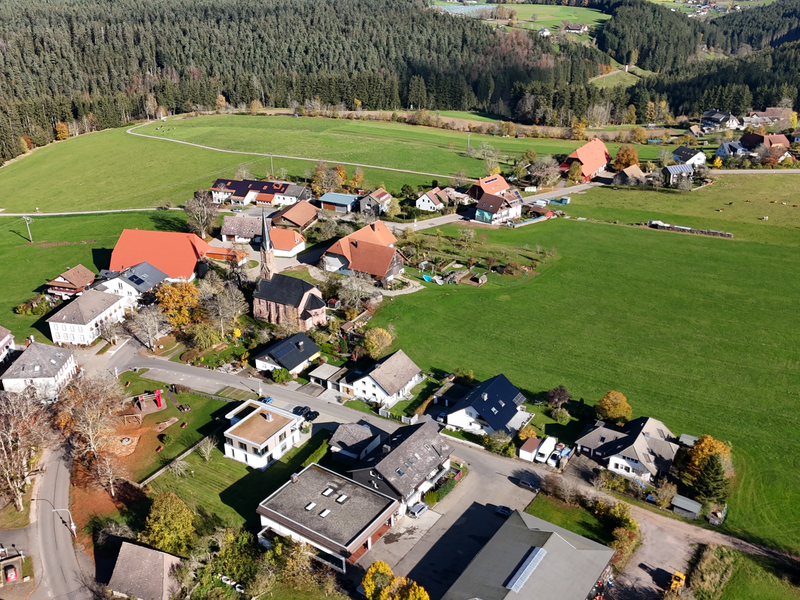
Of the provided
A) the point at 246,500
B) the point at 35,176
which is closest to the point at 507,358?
the point at 246,500

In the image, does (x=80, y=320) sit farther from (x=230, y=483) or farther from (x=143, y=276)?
(x=230, y=483)

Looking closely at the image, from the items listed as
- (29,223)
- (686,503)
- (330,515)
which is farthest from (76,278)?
(686,503)

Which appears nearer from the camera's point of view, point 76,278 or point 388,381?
point 388,381

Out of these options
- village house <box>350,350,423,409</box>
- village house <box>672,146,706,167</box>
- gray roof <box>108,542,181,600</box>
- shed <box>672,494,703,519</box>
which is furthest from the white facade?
village house <box>672,146,706,167</box>

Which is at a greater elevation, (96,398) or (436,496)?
(96,398)

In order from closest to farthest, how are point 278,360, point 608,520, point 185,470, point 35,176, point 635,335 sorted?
point 608,520, point 185,470, point 278,360, point 635,335, point 35,176

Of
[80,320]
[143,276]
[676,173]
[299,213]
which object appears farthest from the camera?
[676,173]

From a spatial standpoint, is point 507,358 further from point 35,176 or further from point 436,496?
point 35,176
